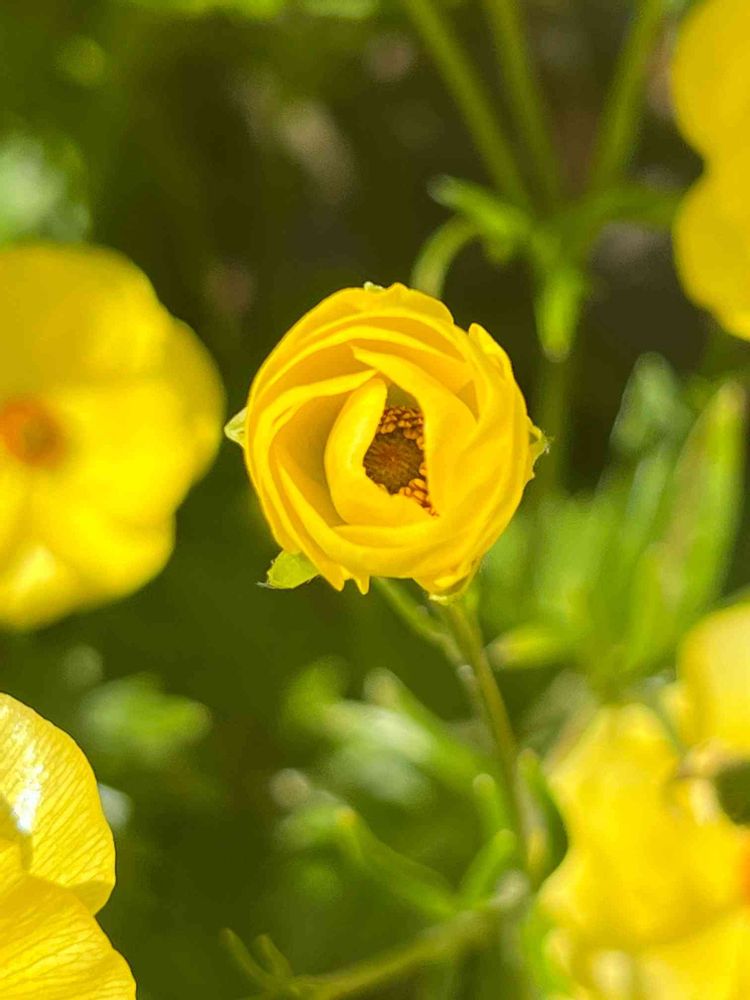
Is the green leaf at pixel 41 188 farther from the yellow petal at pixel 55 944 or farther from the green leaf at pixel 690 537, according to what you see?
the yellow petal at pixel 55 944

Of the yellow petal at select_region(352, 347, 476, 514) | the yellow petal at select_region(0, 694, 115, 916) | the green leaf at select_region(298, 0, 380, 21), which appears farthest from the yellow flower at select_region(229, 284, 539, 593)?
the green leaf at select_region(298, 0, 380, 21)

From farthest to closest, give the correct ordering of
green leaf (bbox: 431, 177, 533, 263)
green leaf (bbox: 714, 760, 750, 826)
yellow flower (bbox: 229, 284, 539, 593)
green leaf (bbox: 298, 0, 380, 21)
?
green leaf (bbox: 298, 0, 380, 21)
green leaf (bbox: 431, 177, 533, 263)
green leaf (bbox: 714, 760, 750, 826)
yellow flower (bbox: 229, 284, 539, 593)

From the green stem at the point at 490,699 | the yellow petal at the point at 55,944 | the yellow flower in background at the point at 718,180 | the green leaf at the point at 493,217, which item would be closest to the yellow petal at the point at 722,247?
the yellow flower in background at the point at 718,180

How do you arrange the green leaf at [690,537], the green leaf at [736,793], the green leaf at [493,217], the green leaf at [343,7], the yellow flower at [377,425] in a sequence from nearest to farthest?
1. the yellow flower at [377,425]
2. the green leaf at [736,793]
3. the green leaf at [493,217]
4. the green leaf at [690,537]
5. the green leaf at [343,7]

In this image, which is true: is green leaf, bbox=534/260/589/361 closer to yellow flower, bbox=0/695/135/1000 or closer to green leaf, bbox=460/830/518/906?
green leaf, bbox=460/830/518/906

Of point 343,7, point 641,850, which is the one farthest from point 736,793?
point 343,7
